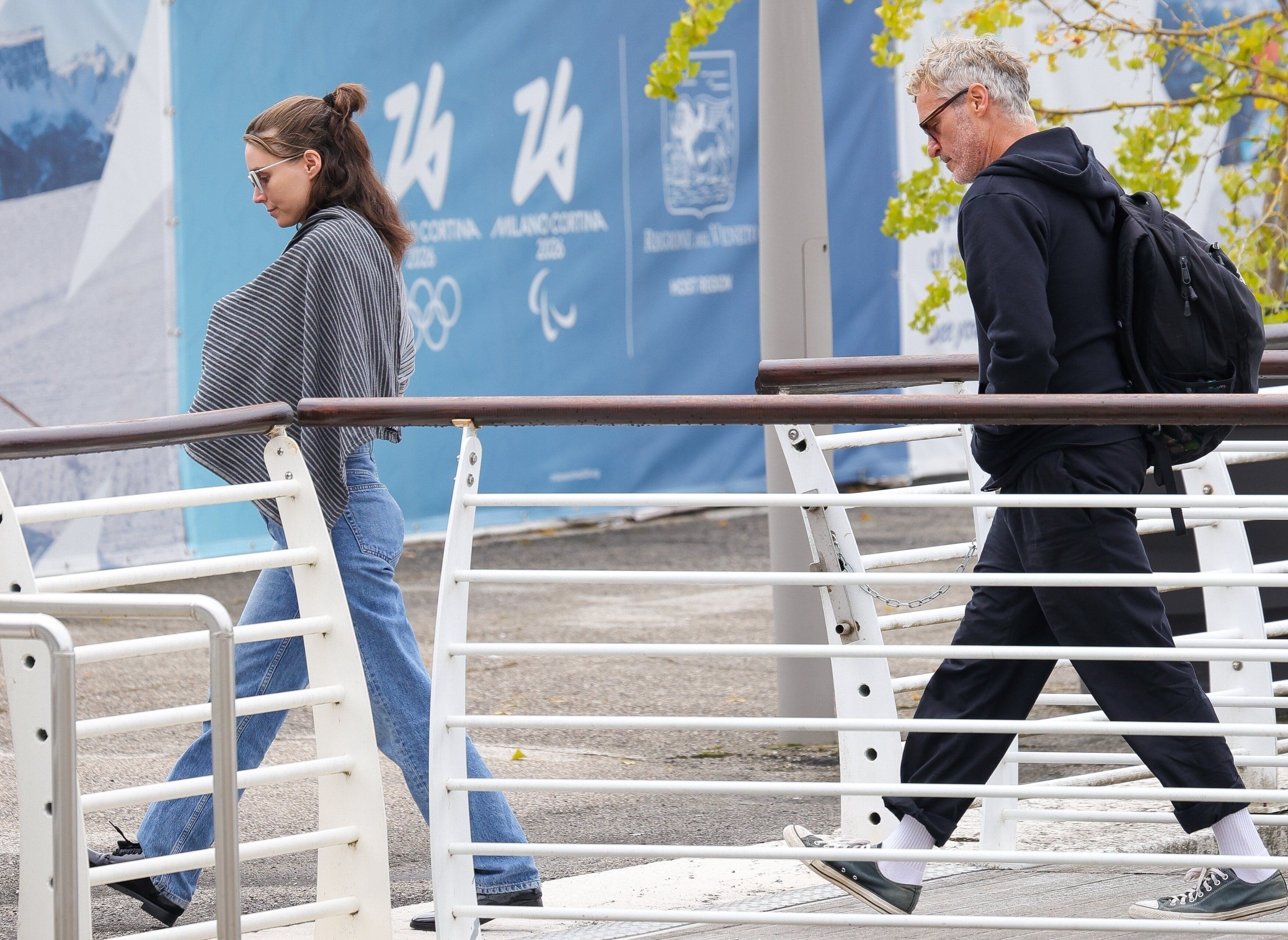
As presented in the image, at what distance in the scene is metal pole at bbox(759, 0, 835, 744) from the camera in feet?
19.4

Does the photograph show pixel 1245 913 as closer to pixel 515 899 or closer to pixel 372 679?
pixel 515 899

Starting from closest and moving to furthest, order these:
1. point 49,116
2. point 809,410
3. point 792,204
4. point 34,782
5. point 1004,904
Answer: point 34,782, point 809,410, point 1004,904, point 792,204, point 49,116

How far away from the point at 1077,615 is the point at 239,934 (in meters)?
1.75

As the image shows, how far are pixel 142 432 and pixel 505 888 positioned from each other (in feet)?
4.10

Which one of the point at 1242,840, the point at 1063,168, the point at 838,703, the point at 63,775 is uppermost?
the point at 1063,168

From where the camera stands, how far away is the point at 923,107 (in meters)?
3.75

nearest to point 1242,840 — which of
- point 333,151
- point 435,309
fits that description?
point 333,151

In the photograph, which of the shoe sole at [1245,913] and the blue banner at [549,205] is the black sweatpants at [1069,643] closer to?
the shoe sole at [1245,913]

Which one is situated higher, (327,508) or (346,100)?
(346,100)

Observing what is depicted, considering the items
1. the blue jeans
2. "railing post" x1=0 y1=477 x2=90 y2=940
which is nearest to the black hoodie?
the blue jeans

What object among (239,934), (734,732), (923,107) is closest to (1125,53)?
(734,732)

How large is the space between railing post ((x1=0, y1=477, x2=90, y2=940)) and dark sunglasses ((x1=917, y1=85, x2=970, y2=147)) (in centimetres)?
201

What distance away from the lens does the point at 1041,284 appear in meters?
3.43

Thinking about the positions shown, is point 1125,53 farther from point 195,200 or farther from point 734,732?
point 734,732
